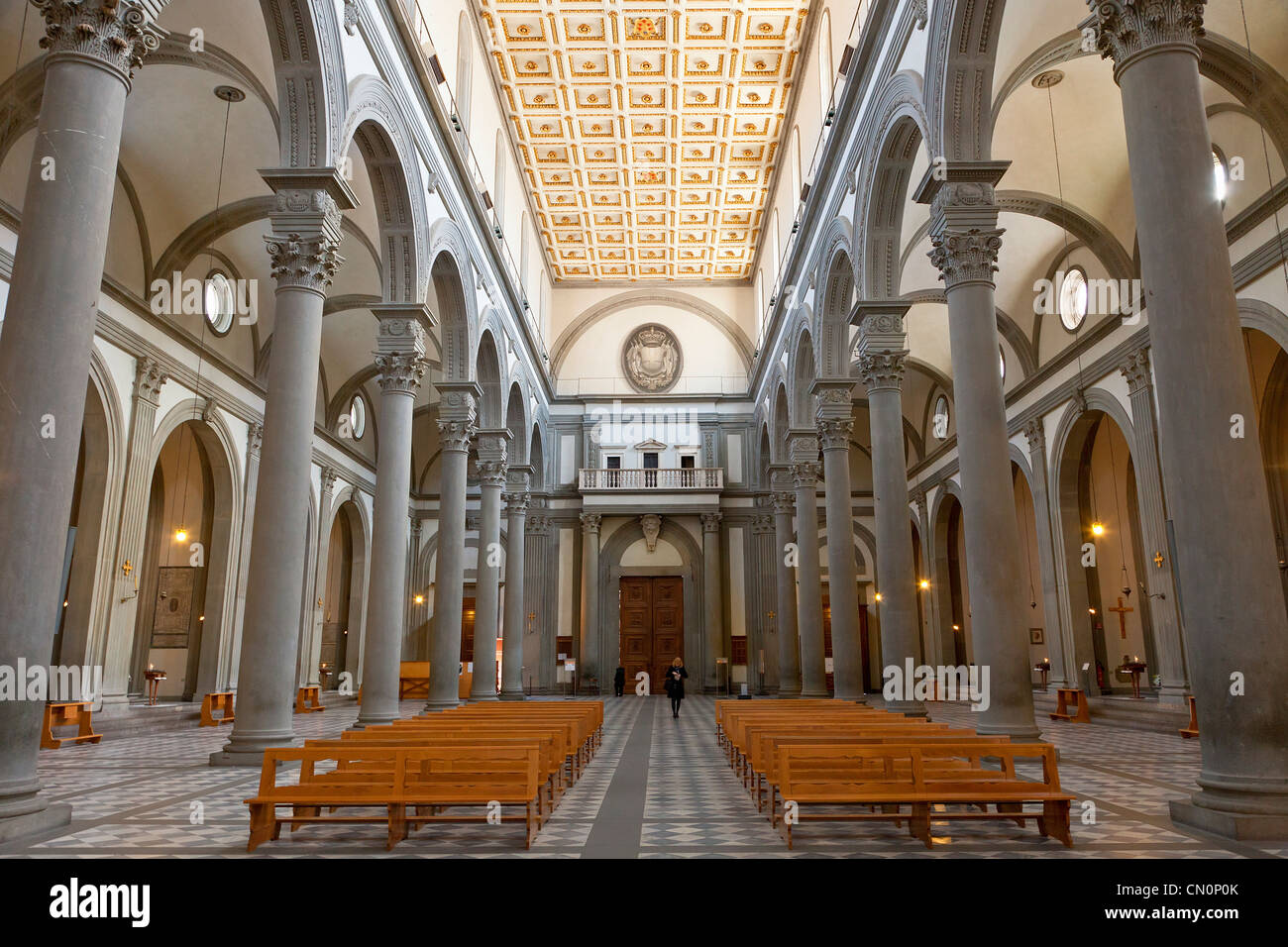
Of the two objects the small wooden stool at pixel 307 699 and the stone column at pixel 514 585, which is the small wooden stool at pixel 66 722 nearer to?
the small wooden stool at pixel 307 699

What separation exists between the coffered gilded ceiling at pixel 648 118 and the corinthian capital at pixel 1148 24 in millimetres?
14712

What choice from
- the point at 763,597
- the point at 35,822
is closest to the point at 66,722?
the point at 35,822

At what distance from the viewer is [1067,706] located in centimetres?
1680

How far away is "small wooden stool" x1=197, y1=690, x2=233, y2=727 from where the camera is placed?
16.4 m

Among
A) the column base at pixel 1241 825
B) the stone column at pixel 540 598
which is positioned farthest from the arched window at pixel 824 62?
the stone column at pixel 540 598

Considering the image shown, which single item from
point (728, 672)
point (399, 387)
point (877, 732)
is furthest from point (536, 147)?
point (877, 732)

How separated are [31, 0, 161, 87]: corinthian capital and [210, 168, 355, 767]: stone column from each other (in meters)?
3.58

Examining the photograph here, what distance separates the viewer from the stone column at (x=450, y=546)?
15.9 meters

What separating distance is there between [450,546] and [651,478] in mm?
13893

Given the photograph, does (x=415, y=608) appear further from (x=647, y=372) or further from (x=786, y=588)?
(x=786, y=588)

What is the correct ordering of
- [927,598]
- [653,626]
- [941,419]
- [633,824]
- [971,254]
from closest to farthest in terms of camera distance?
[633,824] < [971,254] < [941,419] < [927,598] < [653,626]

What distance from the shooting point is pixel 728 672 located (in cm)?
2850

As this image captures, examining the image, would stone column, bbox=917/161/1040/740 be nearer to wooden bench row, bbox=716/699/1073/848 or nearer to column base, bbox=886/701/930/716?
wooden bench row, bbox=716/699/1073/848
